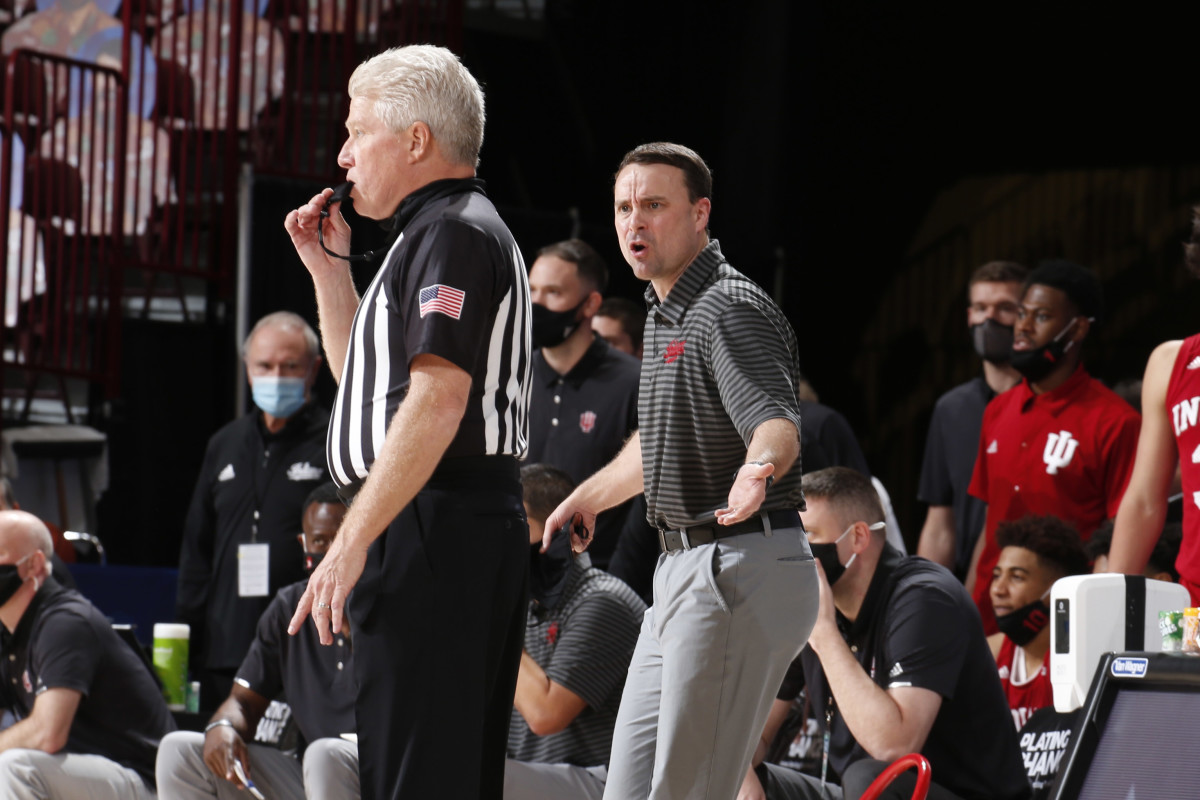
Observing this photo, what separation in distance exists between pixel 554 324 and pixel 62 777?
76.7 inches

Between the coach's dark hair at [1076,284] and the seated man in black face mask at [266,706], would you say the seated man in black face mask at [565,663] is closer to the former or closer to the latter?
the seated man in black face mask at [266,706]

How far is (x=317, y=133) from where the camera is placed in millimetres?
7512

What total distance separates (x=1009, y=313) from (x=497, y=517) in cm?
326

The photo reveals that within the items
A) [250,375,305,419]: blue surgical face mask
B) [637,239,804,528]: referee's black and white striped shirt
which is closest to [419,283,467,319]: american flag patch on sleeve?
[637,239,804,528]: referee's black and white striped shirt

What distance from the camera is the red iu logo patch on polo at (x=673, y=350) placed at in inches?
98.3

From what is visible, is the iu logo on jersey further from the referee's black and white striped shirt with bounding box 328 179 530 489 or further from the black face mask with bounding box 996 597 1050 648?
the referee's black and white striped shirt with bounding box 328 179 530 489

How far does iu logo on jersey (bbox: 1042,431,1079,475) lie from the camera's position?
169 inches

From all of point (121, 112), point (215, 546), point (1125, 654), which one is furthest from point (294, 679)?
point (121, 112)

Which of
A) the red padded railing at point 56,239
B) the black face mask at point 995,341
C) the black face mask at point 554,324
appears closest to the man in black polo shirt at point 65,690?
the black face mask at point 554,324

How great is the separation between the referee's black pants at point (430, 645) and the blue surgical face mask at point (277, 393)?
3.19 meters

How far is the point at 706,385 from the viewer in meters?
2.45

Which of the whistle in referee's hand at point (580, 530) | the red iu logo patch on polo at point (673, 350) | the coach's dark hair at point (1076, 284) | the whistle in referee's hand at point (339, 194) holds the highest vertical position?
the whistle in referee's hand at point (339, 194)

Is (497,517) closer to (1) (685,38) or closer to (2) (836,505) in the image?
(2) (836,505)

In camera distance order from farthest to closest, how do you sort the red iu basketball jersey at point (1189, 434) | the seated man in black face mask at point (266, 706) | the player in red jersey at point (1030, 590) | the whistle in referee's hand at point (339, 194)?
the seated man in black face mask at point (266, 706)
the player in red jersey at point (1030, 590)
the red iu basketball jersey at point (1189, 434)
the whistle in referee's hand at point (339, 194)
